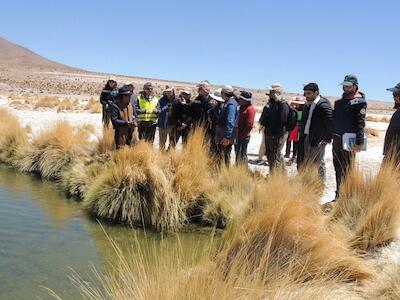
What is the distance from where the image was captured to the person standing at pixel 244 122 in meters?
8.48

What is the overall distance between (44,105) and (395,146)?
2324 centimetres

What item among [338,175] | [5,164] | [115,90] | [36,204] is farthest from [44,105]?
[338,175]

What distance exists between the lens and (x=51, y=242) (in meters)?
6.09

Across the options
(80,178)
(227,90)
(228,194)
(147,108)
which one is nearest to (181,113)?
(147,108)

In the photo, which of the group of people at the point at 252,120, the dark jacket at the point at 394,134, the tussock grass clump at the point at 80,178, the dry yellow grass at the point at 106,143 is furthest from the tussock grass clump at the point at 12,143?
the dark jacket at the point at 394,134

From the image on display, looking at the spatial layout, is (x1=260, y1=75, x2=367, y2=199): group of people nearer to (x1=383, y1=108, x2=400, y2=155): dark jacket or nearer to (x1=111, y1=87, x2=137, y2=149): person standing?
(x1=383, y1=108, x2=400, y2=155): dark jacket

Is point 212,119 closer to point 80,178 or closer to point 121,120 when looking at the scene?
point 121,120

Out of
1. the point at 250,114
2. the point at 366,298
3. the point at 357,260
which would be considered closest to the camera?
the point at 366,298

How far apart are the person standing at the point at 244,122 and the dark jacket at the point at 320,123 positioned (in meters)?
1.28

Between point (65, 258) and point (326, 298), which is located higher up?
point (326, 298)

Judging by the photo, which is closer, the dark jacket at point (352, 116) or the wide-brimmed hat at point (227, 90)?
the dark jacket at point (352, 116)

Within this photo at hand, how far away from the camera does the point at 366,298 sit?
3973mm

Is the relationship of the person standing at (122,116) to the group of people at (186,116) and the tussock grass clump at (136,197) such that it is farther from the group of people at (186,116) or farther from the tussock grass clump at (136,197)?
the tussock grass clump at (136,197)

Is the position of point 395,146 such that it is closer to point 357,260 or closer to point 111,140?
point 357,260
